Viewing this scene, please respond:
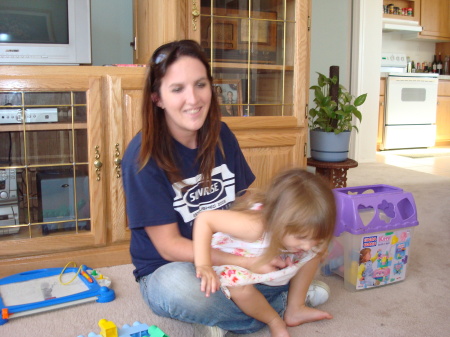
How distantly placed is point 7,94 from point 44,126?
16 centimetres

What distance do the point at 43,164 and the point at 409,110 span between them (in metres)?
4.12

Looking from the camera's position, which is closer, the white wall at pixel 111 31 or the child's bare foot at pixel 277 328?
the child's bare foot at pixel 277 328

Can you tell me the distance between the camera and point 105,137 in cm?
169

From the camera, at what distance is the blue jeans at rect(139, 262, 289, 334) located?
114cm

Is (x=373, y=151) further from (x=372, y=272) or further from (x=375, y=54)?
(x=372, y=272)

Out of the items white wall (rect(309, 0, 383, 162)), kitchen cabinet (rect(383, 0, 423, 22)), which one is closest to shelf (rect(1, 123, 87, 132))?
white wall (rect(309, 0, 383, 162))

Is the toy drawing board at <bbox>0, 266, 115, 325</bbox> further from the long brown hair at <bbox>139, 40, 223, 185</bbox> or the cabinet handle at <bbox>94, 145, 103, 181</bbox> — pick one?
the long brown hair at <bbox>139, 40, 223, 185</bbox>

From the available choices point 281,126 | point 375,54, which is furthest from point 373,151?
point 281,126

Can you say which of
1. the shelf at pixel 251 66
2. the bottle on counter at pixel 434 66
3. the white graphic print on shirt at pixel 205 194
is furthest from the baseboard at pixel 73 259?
the bottle on counter at pixel 434 66

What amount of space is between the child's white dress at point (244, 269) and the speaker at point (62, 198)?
69 cm

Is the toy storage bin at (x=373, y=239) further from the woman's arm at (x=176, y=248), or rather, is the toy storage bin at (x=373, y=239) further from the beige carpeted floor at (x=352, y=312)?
the woman's arm at (x=176, y=248)

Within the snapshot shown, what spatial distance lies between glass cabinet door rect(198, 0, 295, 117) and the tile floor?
208 centimetres

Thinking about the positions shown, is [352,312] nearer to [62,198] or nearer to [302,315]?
[302,315]

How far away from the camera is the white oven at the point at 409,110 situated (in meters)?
4.75
